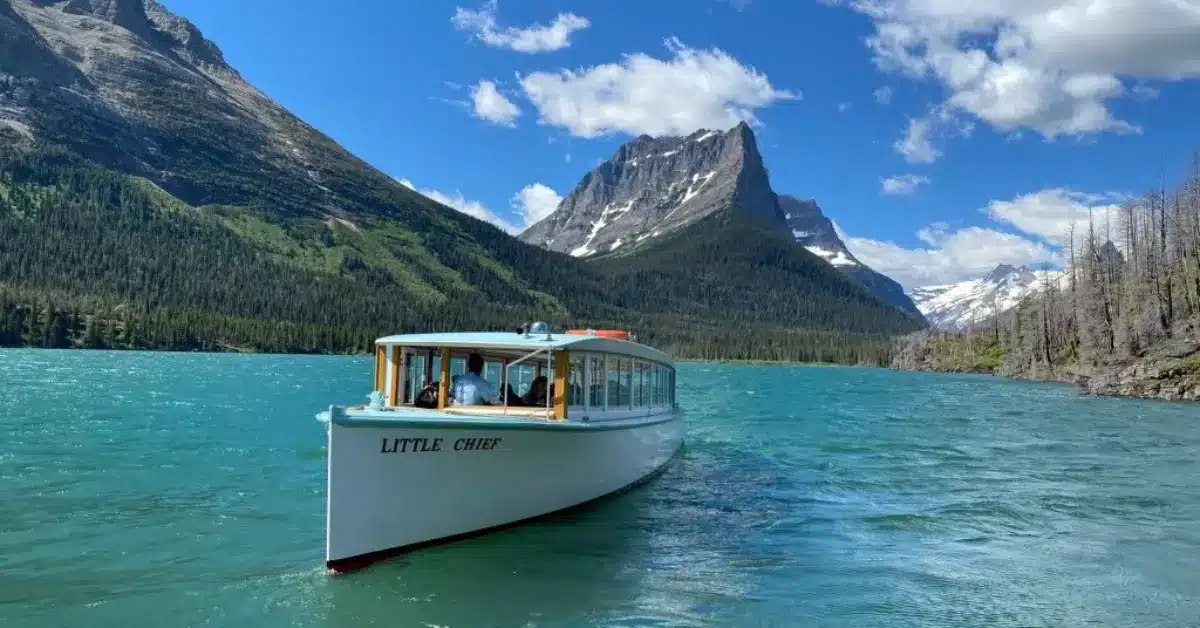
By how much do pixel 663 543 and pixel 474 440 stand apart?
5.26 metres

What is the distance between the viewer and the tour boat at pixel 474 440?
15.1 metres

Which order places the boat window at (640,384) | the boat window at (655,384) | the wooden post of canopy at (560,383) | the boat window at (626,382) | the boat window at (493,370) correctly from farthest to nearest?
the boat window at (655,384) → the boat window at (640,384) → the boat window at (626,382) → the boat window at (493,370) → the wooden post of canopy at (560,383)

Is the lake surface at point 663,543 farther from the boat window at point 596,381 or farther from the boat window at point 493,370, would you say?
the boat window at point 493,370

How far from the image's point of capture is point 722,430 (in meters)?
45.4

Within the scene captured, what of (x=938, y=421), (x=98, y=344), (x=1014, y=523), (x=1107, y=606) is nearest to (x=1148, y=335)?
(x=938, y=421)

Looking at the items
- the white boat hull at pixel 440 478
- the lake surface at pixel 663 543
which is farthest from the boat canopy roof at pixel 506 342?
the lake surface at pixel 663 543

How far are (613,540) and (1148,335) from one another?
9366 centimetres

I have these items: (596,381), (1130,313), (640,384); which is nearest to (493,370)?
(596,381)

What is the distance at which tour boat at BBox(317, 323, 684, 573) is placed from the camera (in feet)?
49.4

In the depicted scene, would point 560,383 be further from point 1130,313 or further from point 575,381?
point 1130,313

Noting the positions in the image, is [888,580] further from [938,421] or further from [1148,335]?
[1148,335]

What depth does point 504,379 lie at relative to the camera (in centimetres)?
2011

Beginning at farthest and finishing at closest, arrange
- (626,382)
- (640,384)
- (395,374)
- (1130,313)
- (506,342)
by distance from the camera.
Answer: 1. (1130,313)
2. (640,384)
3. (626,382)
4. (395,374)
5. (506,342)

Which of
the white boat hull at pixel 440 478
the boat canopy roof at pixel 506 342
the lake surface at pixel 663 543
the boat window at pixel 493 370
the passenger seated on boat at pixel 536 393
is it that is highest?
the boat canopy roof at pixel 506 342
